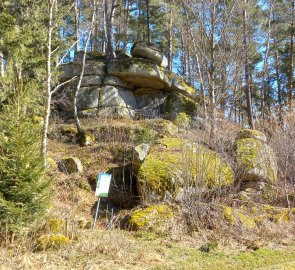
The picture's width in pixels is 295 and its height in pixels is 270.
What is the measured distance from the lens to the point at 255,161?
35.1 ft

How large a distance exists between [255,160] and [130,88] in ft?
30.9

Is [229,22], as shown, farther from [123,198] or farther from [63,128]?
[123,198]

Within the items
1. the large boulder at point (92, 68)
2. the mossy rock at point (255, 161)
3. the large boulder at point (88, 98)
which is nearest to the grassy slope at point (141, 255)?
the mossy rock at point (255, 161)

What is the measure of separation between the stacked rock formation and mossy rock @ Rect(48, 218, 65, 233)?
32.6 ft

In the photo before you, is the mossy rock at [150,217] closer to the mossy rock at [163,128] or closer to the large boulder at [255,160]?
the large boulder at [255,160]

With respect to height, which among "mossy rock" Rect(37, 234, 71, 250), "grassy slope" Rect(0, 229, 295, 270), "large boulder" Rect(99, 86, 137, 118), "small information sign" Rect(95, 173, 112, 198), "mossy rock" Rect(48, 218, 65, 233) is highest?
"large boulder" Rect(99, 86, 137, 118)

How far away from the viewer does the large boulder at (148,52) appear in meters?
18.5

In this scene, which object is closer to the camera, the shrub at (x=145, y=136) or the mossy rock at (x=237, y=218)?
the mossy rock at (x=237, y=218)

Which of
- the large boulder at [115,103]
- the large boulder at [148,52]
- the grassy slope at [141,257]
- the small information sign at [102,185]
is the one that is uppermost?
the large boulder at [148,52]

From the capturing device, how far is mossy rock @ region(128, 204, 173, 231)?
7.92m

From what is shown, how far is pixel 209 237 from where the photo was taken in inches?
298

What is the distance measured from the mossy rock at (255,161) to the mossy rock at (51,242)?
20.5 feet

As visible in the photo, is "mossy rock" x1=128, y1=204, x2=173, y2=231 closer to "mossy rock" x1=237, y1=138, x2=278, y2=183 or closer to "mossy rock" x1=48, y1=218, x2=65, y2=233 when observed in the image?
"mossy rock" x1=48, y1=218, x2=65, y2=233

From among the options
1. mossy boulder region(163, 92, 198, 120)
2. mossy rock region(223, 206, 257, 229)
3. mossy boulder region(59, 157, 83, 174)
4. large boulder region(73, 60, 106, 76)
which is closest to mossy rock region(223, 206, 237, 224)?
mossy rock region(223, 206, 257, 229)
